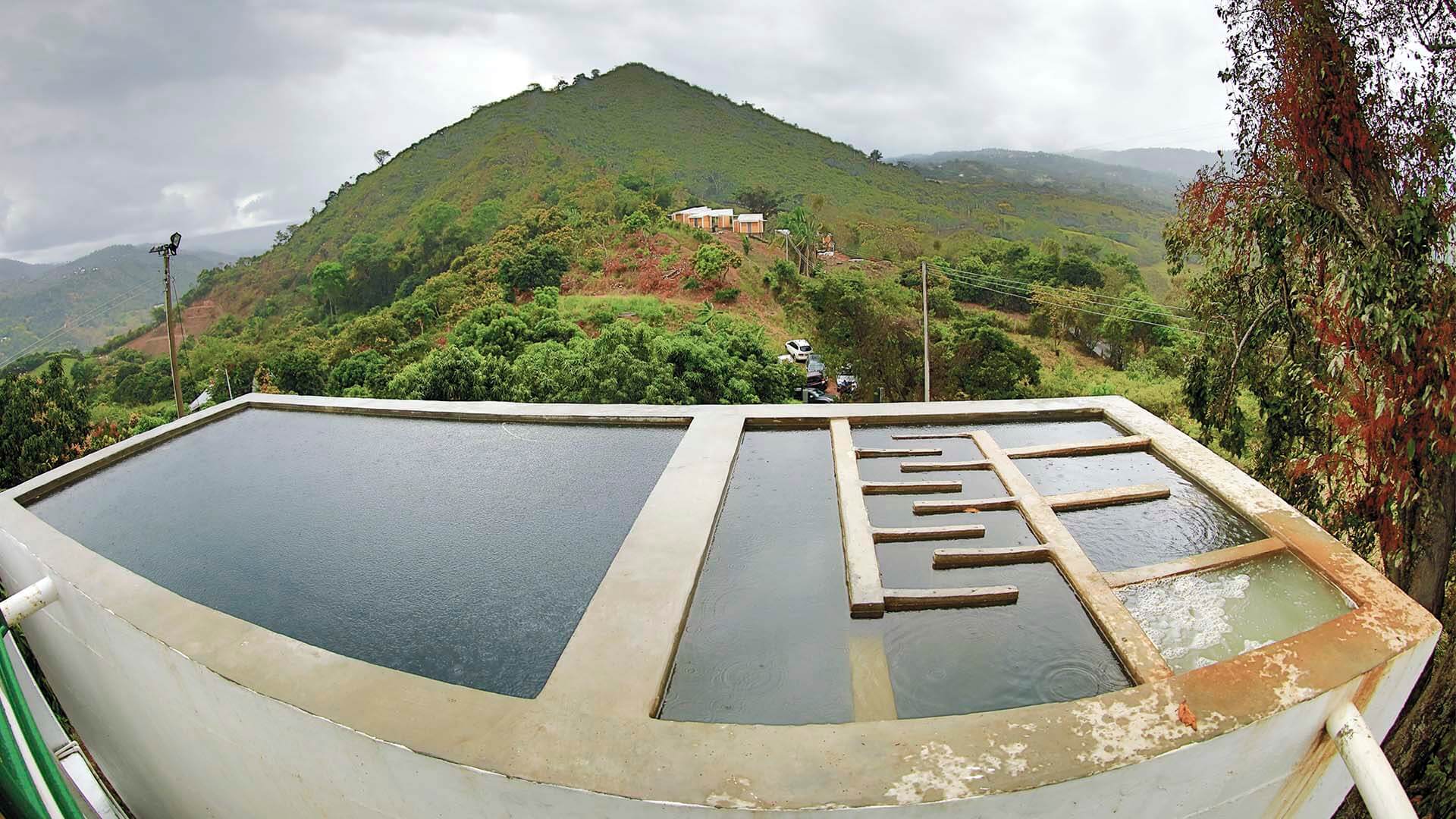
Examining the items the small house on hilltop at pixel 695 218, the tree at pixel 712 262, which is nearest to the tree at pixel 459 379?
the tree at pixel 712 262

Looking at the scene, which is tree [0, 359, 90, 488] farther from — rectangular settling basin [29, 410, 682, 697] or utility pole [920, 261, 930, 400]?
utility pole [920, 261, 930, 400]

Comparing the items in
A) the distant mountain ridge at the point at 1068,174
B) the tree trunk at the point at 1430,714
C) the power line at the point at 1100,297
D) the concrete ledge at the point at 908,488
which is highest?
the distant mountain ridge at the point at 1068,174

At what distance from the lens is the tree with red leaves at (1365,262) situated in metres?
4.38

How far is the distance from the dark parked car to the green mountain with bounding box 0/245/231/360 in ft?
159

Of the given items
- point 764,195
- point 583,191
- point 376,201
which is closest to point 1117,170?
point 764,195

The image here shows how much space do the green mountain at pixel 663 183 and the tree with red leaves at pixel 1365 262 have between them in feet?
103

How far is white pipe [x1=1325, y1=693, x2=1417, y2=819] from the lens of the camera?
2250 millimetres

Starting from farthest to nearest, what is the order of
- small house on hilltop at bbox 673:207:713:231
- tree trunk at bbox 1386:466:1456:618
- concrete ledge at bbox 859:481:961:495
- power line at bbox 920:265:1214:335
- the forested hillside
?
small house on hilltop at bbox 673:207:713:231, power line at bbox 920:265:1214:335, the forested hillside, tree trunk at bbox 1386:466:1456:618, concrete ledge at bbox 859:481:961:495

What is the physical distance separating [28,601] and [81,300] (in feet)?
250

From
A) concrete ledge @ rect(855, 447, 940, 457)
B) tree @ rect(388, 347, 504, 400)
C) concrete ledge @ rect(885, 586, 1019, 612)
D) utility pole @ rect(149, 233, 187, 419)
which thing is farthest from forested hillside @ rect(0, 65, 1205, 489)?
concrete ledge @ rect(885, 586, 1019, 612)

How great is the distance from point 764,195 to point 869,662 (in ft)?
149

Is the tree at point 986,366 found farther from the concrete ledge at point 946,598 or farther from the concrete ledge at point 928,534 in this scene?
the concrete ledge at point 946,598

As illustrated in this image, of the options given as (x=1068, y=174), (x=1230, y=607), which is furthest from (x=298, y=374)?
(x=1068, y=174)

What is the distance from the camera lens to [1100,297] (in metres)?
27.5
